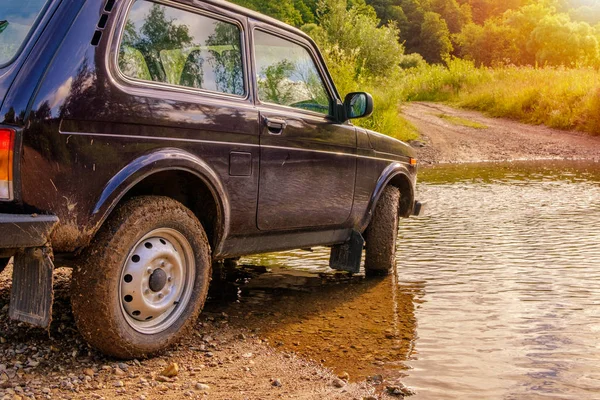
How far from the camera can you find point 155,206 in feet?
12.8

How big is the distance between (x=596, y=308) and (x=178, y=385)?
10.2ft

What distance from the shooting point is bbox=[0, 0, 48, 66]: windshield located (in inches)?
140

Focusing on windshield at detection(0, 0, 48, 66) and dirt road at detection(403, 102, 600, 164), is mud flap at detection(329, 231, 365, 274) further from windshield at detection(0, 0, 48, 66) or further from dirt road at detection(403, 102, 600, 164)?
dirt road at detection(403, 102, 600, 164)

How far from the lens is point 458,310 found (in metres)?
5.35

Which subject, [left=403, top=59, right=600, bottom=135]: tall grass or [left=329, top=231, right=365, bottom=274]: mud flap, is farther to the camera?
[left=403, top=59, right=600, bottom=135]: tall grass

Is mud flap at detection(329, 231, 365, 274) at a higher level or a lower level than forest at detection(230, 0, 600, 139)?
lower

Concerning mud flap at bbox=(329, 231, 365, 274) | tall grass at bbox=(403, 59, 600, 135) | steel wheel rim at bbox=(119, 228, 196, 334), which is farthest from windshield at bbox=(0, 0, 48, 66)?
tall grass at bbox=(403, 59, 600, 135)

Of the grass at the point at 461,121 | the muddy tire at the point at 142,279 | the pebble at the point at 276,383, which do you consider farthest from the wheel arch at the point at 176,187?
the grass at the point at 461,121

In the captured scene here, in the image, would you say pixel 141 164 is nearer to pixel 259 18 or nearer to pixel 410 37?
pixel 259 18

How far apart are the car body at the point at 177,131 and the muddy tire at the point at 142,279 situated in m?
0.13

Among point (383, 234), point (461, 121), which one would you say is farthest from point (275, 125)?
point (461, 121)

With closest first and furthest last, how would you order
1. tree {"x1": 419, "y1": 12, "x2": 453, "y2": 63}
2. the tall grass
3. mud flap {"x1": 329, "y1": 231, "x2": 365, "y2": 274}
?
1. mud flap {"x1": 329, "y1": 231, "x2": 365, "y2": 274}
2. the tall grass
3. tree {"x1": 419, "y1": 12, "x2": 453, "y2": 63}

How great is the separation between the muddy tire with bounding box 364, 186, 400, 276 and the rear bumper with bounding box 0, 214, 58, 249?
11.0ft

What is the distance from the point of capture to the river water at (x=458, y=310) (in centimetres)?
405
